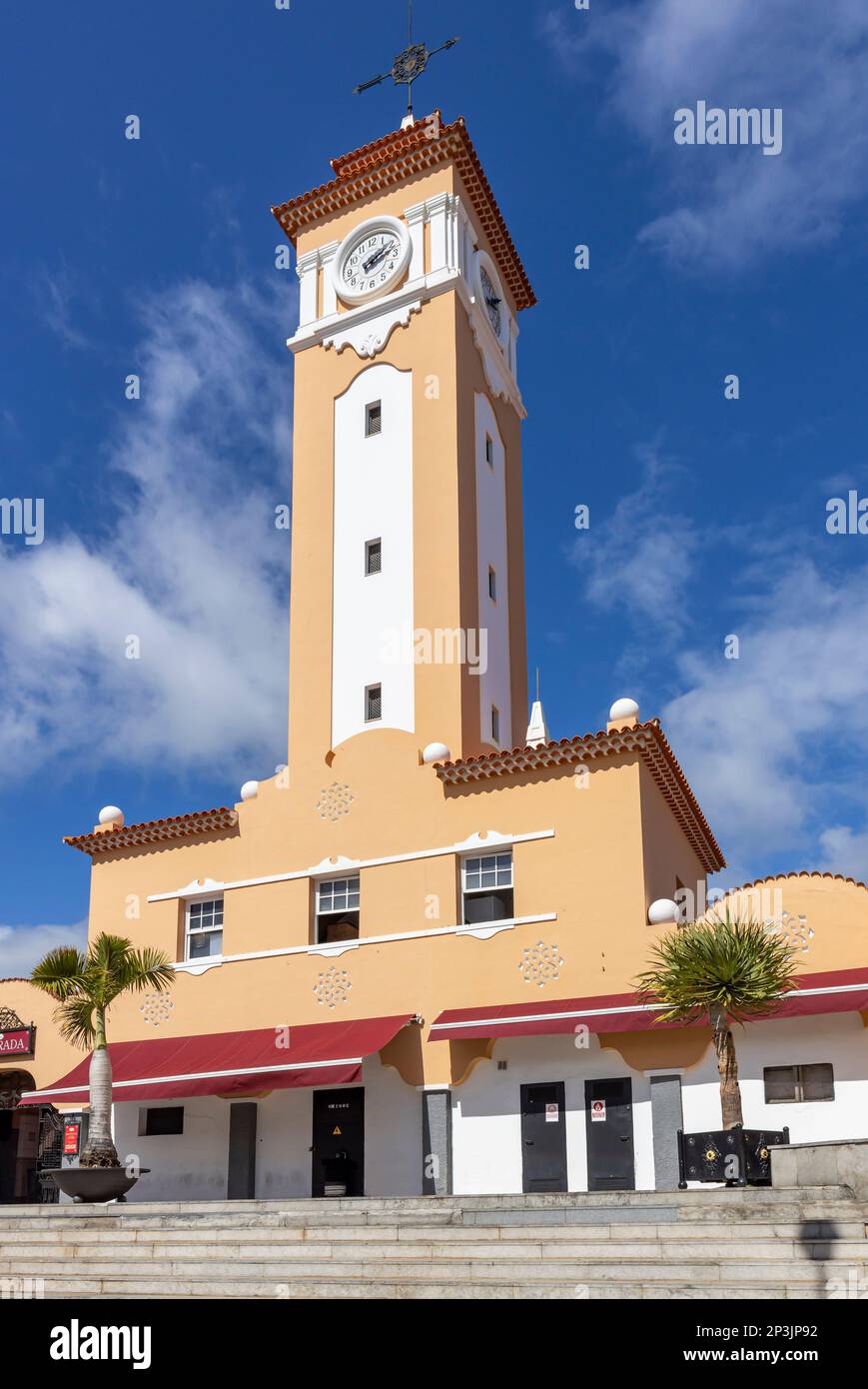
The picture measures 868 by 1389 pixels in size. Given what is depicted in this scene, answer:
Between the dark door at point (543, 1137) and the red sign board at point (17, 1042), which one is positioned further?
the red sign board at point (17, 1042)

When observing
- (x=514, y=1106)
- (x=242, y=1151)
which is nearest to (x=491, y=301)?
(x=514, y=1106)

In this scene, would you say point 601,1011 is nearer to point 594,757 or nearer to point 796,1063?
point 796,1063

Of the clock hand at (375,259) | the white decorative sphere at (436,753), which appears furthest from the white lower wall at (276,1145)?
the clock hand at (375,259)

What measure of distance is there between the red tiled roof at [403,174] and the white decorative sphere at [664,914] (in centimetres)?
1938

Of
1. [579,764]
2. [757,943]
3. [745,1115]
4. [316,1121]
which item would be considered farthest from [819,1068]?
[316,1121]

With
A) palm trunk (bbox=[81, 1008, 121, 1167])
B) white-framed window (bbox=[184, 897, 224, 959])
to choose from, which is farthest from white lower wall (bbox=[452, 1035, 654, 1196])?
white-framed window (bbox=[184, 897, 224, 959])

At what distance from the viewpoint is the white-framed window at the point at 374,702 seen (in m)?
29.0

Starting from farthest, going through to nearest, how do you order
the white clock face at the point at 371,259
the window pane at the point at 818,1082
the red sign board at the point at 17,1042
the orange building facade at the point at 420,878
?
the white clock face at the point at 371,259, the red sign board at the point at 17,1042, the orange building facade at the point at 420,878, the window pane at the point at 818,1082

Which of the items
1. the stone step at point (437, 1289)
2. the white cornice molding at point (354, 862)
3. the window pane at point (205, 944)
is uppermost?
the white cornice molding at point (354, 862)

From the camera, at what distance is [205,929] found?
2855 centimetres

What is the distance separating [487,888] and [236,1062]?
237 inches

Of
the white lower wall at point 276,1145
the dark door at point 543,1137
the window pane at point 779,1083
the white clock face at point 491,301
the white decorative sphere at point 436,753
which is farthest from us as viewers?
the white clock face at point 491,301

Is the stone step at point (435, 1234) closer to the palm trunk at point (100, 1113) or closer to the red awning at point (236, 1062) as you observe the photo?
the palm trunk at point (100, 1113)

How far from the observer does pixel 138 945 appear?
28922 millimetres
